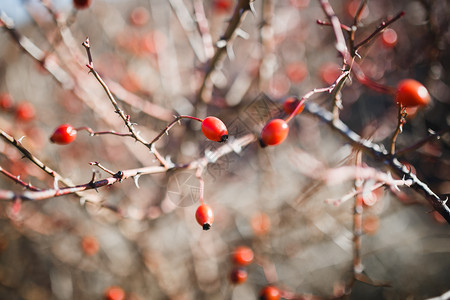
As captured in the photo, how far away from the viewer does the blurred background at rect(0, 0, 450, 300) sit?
2760mm

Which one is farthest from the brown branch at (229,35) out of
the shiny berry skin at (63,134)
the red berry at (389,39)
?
the red berry at (389,39)

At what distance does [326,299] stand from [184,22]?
8.79 ft

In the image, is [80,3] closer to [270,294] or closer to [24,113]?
[24,113]

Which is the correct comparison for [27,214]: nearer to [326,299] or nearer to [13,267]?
[13,267]

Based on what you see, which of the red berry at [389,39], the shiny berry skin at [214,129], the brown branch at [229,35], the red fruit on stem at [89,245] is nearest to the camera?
the shiny berry skin at [214,129]

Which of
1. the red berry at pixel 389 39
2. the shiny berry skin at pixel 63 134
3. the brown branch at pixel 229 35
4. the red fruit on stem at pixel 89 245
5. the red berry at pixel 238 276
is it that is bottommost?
the red berry at pixel 238 276

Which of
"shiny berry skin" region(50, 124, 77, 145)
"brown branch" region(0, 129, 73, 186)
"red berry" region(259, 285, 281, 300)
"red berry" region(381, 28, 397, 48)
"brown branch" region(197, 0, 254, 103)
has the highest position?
"red berry" region(381, 28, 397, 48)

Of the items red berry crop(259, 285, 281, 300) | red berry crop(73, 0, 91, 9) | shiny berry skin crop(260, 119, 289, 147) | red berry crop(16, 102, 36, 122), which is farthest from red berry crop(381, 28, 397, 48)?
red berry crop(16, 102, 36, 122)

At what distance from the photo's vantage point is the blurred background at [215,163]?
2760 mm

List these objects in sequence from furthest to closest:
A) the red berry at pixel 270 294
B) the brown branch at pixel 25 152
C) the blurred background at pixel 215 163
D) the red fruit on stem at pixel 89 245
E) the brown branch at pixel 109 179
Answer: the red fruit on stem at pixel 89 245 < the blurred background at pixel 215 163 < the red berry at pixel 270 294 < the brown branch at pixel 25 152 < the brown branch at pixel 109 179

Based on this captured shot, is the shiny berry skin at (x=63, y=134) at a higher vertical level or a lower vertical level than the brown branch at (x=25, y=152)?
higher

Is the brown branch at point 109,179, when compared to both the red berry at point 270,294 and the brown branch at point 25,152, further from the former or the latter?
the red berry at point 270,294

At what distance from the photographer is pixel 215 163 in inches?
100

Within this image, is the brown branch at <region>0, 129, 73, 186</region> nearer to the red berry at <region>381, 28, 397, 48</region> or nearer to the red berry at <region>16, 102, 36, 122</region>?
the red berry at <region>16, 102, 36, 122</region>
